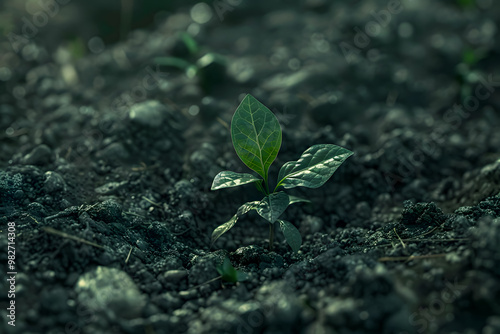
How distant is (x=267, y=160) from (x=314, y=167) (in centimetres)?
21

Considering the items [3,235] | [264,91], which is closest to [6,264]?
[3,235]

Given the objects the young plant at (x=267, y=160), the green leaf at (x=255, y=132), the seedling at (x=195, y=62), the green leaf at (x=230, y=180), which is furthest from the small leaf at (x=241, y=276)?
the seedling at (x=195, y=62)

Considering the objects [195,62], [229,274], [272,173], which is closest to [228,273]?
[229,274]

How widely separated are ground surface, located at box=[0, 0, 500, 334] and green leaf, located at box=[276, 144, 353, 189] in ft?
0.95

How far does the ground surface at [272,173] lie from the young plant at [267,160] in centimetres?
19

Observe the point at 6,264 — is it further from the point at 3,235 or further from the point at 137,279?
the point at 137,279

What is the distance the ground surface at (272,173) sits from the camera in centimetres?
129

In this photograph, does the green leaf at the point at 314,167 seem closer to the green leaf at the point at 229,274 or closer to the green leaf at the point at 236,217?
the green leaf at the point at 236,217

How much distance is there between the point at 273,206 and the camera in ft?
5.11

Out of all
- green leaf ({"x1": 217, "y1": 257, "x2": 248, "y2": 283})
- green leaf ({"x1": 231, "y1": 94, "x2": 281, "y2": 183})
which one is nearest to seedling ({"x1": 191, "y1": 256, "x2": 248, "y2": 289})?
green leaf ({"x1": 217, "y1": 257, "x2": 248, "y2": 283})

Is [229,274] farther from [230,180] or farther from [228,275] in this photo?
[230,180]

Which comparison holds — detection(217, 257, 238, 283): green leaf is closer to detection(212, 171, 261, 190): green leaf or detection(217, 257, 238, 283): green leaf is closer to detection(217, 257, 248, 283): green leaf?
detection(217, 257, 248, 283): green leaf

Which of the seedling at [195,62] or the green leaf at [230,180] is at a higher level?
the seedling at [195,62]

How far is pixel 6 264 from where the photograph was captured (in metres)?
1.40
